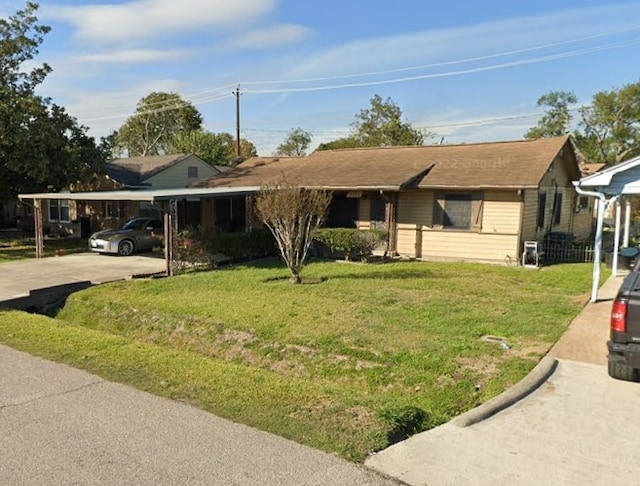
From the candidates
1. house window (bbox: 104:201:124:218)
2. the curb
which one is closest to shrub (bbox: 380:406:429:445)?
the curb

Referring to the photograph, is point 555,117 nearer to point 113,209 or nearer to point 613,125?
point 613,125

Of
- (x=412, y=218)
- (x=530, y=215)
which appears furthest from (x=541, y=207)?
(x=412, y=218)

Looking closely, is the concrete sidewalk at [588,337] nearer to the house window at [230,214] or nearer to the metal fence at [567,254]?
the metal fence at [567,254]

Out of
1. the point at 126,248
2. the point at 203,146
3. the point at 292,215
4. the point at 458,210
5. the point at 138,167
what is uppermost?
the point at 203,146

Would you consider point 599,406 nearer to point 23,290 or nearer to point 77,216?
point 23,290

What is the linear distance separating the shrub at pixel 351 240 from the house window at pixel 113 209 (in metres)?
13.2

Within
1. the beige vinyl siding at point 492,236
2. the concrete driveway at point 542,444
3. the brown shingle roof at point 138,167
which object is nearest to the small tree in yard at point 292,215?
the beige vinyl siding at point 492,236

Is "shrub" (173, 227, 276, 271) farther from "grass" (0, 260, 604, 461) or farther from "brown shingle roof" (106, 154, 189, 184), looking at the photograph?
"brown shingle roof" (106, 154, 189, 184)

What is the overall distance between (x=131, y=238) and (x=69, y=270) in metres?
4.16

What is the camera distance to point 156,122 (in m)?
62.7

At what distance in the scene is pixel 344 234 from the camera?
16375 mm

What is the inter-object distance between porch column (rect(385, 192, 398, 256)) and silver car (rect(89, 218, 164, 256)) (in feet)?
28.7

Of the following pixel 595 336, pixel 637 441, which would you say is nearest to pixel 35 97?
pixel 595 336

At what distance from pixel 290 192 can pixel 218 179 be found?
1197cm
